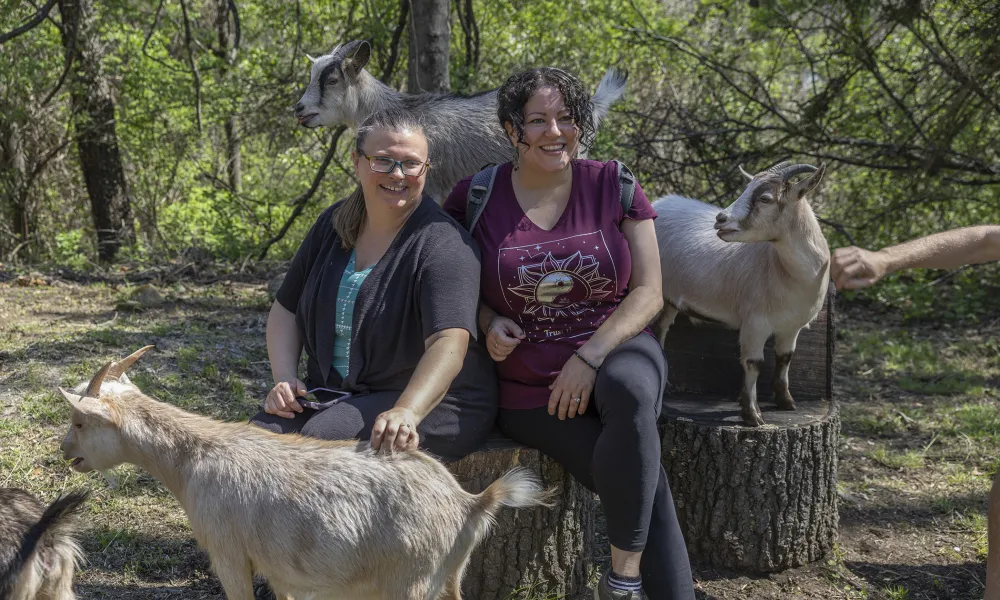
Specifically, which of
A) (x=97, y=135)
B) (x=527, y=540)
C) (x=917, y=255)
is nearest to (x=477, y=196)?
(x=527, y=540)

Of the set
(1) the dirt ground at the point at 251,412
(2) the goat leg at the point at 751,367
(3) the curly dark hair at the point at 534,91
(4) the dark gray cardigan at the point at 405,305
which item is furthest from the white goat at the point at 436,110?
(4) the dark gray cardigan at the point at 405,305

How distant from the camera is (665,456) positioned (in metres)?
3.52

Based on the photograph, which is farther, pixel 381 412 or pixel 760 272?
pixel 760 272

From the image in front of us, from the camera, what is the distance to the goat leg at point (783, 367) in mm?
3717

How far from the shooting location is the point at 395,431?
2373 mm

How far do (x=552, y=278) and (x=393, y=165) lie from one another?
634mm

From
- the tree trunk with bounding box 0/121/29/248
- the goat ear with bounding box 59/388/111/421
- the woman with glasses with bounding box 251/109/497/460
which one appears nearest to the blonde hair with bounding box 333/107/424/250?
the woman with glasses with bounding box 251/109/497/460

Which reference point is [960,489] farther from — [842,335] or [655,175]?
[655,175]

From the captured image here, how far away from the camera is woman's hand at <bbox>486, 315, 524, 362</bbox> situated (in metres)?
2.80

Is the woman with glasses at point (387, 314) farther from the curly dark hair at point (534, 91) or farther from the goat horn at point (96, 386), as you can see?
the goat horn at point (96, 386)

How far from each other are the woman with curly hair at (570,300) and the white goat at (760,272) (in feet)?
2.32

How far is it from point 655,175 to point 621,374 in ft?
15.9

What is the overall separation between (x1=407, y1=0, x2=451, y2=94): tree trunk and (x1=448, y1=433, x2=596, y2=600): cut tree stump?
11.0ft

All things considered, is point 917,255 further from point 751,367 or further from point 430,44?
point 430,44
